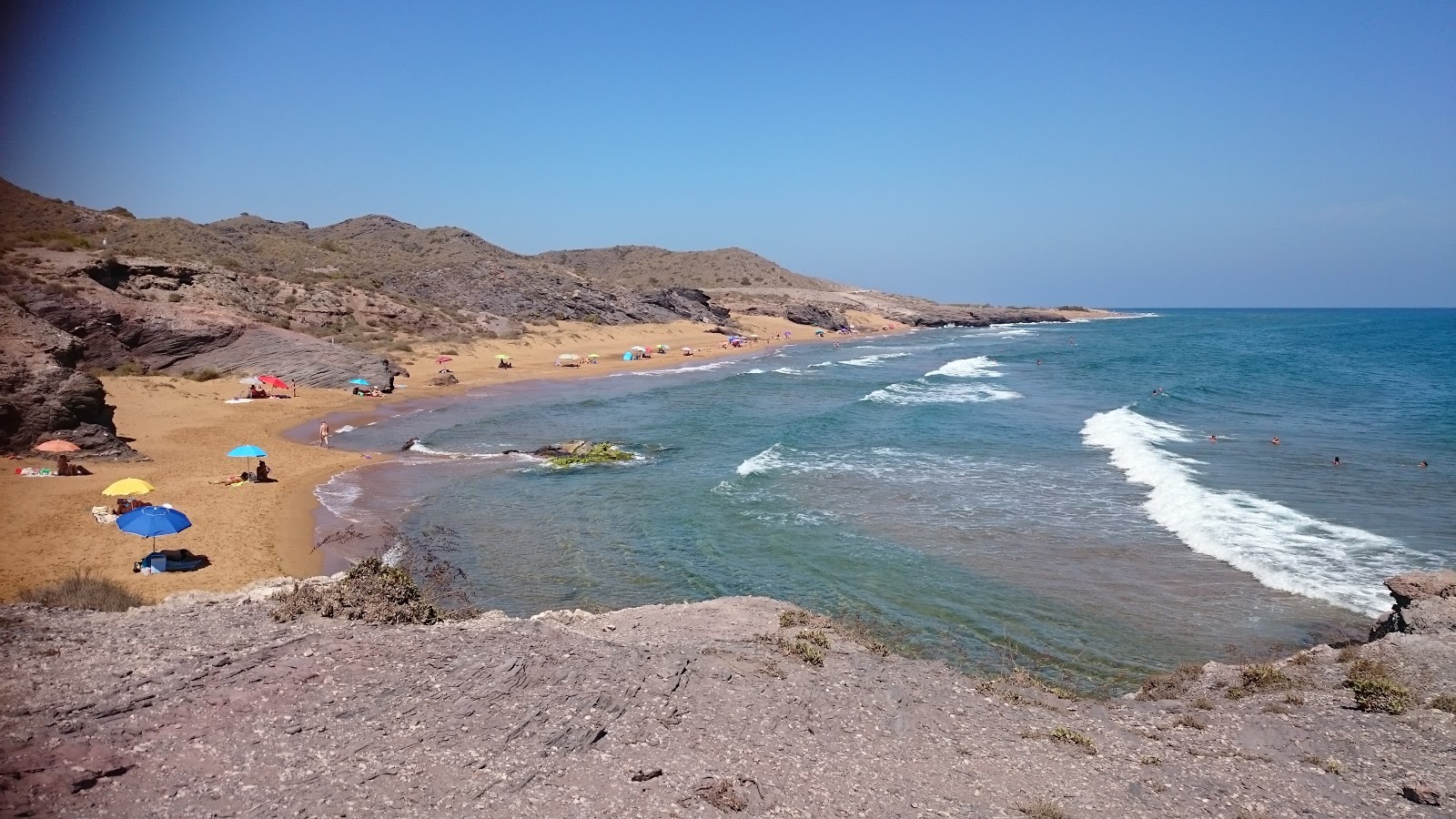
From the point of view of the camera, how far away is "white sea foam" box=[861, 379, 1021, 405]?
1537 inches

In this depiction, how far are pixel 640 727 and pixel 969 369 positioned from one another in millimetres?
51204

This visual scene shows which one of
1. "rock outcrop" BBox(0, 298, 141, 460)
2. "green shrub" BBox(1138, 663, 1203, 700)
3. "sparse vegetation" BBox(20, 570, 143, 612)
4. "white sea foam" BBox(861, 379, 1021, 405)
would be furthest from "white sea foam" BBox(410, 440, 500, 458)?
"green shrub" BBox(1138, 663, 1203, 700)

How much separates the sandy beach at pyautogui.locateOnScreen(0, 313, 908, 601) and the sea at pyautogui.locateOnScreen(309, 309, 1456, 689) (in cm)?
156

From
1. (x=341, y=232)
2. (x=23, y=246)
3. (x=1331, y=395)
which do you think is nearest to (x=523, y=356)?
(x=23, y=246)

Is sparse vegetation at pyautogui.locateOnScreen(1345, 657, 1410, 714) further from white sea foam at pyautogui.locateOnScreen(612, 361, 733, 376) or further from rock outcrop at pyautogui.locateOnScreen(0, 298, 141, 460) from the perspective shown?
white sea foam at pyautogui.locateOnScreen(612, 361, 733, 376)

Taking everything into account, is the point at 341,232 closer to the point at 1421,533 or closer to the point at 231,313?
the point at 231,313

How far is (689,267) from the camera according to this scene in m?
135

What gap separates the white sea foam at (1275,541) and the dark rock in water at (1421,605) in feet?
4.94

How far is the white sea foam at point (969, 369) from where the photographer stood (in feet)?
168

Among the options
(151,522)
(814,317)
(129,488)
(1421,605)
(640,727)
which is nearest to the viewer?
(640,727)

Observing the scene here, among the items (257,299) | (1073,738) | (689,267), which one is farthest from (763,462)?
(689,267)

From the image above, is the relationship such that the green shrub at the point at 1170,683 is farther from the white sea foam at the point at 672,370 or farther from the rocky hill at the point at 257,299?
the white sea foam at the point at 672,370

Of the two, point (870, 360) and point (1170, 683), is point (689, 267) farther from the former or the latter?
point (1170, 683)

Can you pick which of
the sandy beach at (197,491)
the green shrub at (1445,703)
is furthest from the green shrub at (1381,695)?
the sandy beach at (197,491)
